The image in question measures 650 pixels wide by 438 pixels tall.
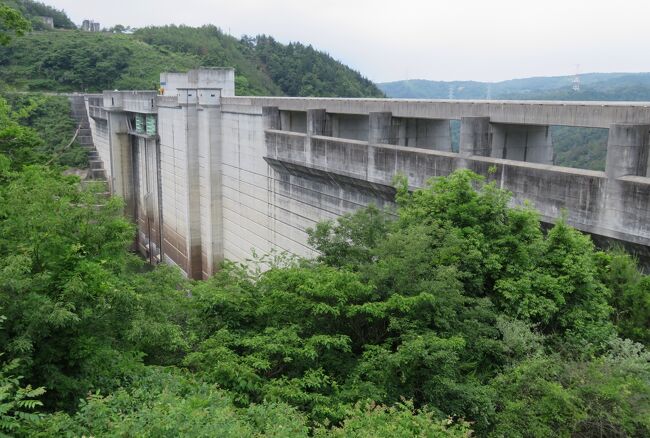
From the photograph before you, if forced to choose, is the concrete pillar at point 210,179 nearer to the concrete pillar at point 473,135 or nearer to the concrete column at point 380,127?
the concrete column at point 380,127

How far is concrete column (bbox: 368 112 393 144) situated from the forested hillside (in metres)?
46.0

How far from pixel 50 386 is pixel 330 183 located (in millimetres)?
13295

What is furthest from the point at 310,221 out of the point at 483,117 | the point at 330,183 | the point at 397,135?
the point at 483,117

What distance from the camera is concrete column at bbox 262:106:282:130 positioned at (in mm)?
23500

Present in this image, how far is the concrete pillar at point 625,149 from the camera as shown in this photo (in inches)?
457

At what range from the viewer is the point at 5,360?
25.7ft

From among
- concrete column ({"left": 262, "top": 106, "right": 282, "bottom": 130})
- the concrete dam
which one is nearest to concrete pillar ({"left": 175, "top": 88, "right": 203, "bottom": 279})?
the concrete dam

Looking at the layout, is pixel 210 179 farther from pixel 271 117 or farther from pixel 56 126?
pixel 56 126

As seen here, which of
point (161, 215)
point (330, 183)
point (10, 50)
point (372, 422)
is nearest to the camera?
point (372, 422)

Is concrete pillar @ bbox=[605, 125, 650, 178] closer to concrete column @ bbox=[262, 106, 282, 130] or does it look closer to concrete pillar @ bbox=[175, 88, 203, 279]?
concrete column @ bbox=[262, 106, 282, 130]

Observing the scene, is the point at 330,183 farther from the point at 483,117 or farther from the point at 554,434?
the point at 554,434

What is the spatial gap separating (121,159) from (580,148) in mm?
50084

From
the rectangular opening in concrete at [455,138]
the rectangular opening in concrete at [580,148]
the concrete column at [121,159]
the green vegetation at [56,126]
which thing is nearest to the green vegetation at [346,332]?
the rectangular opening in concrete at [455,138]

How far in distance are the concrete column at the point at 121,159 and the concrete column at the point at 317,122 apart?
25.3 m
